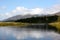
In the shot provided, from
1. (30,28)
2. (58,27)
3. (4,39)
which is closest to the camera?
(4,39)

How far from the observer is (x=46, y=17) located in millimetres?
7938

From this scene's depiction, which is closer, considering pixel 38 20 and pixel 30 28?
pixel 38 20

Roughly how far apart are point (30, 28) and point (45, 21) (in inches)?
68.4

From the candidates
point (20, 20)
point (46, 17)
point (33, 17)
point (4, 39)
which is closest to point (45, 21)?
point (46, 17)

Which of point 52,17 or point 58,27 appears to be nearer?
point 52,17

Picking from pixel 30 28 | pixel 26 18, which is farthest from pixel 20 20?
pixel 30 28

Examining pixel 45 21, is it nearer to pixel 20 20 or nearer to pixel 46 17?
pixel 46 17

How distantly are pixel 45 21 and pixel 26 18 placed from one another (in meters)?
1.11

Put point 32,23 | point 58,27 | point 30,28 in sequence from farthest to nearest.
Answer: point 58,27, point 30,28, point 32,23

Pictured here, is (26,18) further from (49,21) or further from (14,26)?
(14,26)

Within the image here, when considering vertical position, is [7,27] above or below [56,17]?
below

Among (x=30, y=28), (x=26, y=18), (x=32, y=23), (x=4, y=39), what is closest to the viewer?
(x=4, y=39)

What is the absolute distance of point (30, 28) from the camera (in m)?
9.41

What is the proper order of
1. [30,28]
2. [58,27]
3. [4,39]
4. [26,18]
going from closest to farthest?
[4,39] → [26,18] → [30,28] → [58,27]
